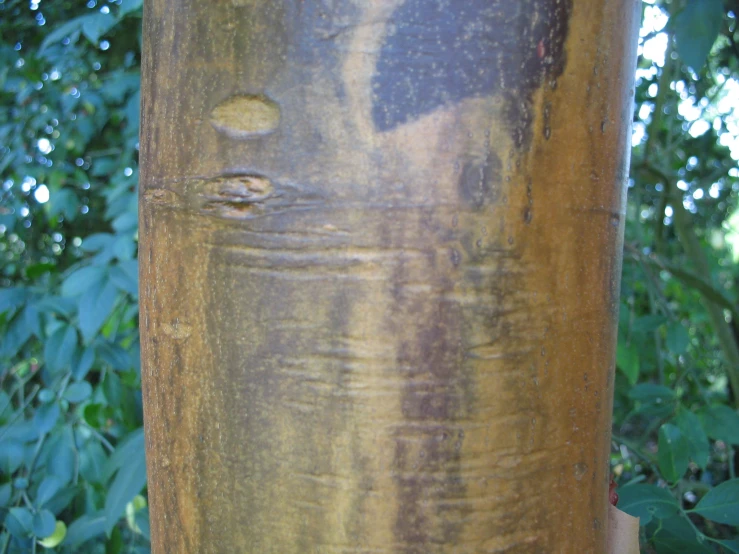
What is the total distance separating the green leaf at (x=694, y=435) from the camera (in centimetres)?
127

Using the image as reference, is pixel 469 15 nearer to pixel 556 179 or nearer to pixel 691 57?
pixel 556 179

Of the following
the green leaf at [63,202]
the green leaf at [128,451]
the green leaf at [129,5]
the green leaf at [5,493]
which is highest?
the green leaf at [129,5]

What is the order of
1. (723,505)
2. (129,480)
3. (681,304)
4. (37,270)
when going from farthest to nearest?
(681,304) → (37,270) → (129,480) → (723,505)

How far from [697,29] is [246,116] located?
83 centimetres

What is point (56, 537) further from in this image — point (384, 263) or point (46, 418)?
point (384, 263)

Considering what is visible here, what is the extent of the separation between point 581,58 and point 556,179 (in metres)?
0.10

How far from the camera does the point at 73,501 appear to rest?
168cm

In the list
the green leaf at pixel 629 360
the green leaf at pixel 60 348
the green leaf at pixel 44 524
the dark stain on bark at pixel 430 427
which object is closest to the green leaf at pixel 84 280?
the green leaf at pixel 60 348

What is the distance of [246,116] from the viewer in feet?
Answer: 1.82

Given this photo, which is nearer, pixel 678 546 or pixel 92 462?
pixel 678 546

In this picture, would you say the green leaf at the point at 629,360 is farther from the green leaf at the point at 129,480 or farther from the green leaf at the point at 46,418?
the green leaf at the point at 46,418

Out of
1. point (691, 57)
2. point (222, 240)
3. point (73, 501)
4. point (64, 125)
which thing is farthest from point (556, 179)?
point (64, 125)

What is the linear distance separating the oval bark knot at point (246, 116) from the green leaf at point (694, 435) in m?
1.06

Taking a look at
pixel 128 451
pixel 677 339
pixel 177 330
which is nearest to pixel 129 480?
pixel 128 451
